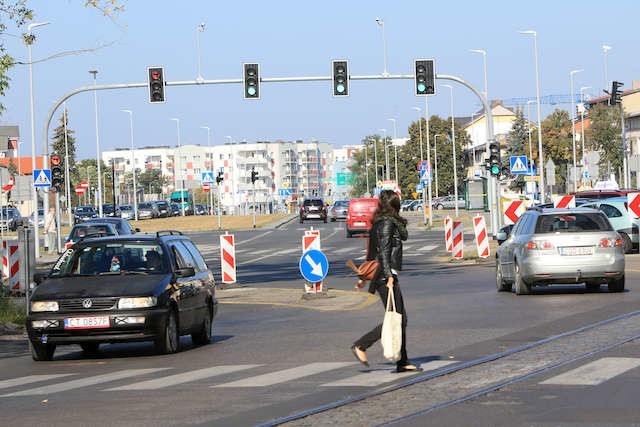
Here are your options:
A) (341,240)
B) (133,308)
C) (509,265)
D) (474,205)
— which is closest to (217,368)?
(133,308)

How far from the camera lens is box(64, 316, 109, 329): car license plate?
14891 millimetres

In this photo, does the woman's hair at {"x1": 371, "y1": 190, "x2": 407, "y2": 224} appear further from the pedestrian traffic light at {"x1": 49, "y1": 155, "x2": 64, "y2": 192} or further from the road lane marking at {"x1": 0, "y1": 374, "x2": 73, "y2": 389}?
the pedestrian traffic light at {"x1": 49, "y1": 155, "x2": 64, "y2": 192}

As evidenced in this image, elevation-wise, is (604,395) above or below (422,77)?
below

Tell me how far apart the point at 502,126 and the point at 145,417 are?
184707 millimetres

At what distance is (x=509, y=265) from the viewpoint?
23203 mm

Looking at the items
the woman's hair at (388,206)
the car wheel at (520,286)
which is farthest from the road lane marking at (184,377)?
the car wheel at (520,286)

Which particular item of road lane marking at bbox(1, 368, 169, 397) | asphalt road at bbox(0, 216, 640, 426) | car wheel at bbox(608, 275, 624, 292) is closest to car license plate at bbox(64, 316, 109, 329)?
asphalt road at bbox(0, 216, 640, 426)

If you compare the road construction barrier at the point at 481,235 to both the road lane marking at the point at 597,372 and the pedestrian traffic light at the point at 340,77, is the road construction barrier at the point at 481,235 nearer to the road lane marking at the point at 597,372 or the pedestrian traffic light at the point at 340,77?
the pedestrian traffic light at the point at 340,77

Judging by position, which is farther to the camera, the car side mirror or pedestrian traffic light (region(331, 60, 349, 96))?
pedestrian traffic light (region(331, 60, 349, 96))

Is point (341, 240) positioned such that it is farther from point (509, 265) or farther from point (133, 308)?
point (133, 308)

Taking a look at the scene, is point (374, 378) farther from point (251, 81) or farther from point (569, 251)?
point (251, 81)

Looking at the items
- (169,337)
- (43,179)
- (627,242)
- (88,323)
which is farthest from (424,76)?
(88,323)

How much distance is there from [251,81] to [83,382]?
31348 mm

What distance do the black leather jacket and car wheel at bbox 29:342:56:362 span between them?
4.77m
